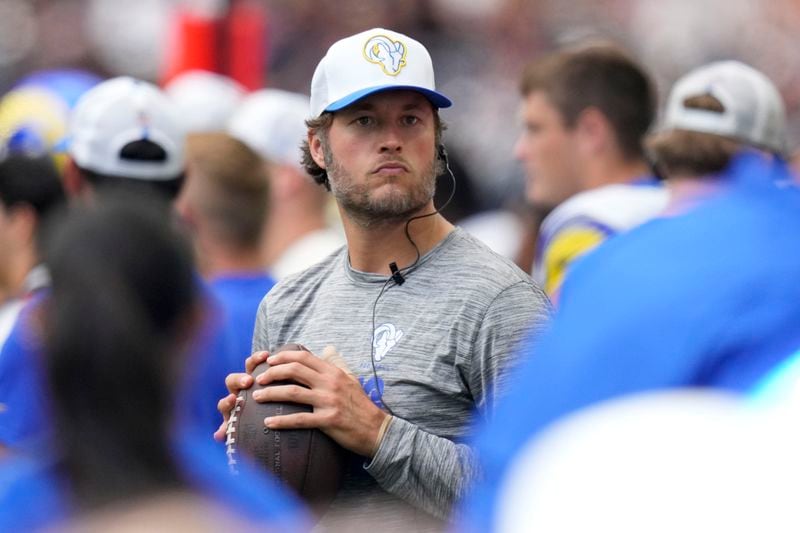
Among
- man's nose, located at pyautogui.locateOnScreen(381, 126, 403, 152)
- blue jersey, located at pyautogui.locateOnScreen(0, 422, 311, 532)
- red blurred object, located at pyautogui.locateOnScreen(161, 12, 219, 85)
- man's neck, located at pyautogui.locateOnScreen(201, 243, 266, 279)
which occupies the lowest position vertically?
man's neck, located at pyautogui.locateOnScreen(201, 243, 266, 279)

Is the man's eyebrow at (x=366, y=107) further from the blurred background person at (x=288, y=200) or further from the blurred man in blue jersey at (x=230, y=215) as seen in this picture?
the blurred background person at (x=288, y=200)

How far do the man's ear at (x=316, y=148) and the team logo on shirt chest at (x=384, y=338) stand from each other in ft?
2.18

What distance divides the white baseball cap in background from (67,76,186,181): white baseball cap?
235 centimetres

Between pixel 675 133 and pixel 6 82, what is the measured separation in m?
10.5

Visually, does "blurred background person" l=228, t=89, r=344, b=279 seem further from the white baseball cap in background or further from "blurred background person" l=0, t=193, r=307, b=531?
"blurred background person" l=0, t=193, r=307, b=531

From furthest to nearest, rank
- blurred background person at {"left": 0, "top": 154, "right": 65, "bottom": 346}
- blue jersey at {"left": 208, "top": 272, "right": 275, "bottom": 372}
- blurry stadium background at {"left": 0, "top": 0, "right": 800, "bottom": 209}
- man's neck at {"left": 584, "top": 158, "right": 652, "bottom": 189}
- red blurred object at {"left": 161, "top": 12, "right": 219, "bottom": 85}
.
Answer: blurry stadium background at {"left": 0, "top": 0, "right": 800, "bottom": 209}, red blurred object at {"left": 161, "top": 12, "right": 219, "bottom": 85}, man's neck at {"left": 584, "top": 158, "right": 652, "bottom": 189}, blurred background person at {"left": 0, "top": 154, "right": 65, "bottom": 346}, blue jersey at {"left": 208, "top": 272, "right": 275, "bottom": 372}

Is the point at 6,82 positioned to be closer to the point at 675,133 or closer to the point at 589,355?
the point at 675,133

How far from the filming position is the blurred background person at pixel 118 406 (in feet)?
5.21

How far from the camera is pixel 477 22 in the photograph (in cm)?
1191

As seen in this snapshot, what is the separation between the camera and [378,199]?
138 inches

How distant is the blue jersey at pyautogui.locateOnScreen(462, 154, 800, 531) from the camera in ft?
4.75

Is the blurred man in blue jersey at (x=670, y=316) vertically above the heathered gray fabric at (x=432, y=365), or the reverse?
the blurred man in blue jersey at (x=670, y=316)

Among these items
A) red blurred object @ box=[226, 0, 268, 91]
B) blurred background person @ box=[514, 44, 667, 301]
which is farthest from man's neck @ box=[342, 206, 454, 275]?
red blurred object @ box=[226, 0, 268, 91]

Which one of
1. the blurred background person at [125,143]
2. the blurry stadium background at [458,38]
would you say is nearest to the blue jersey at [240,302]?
the blurred background person at [125,143]
